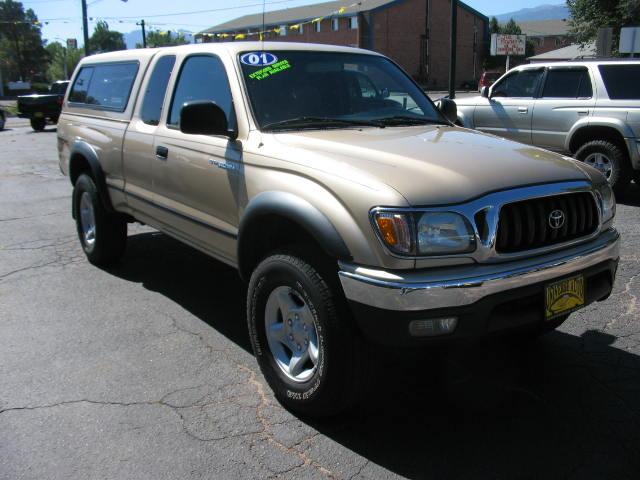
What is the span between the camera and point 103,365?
3.92 metres

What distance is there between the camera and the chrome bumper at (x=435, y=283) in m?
2.66

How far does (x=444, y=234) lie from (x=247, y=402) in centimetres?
152

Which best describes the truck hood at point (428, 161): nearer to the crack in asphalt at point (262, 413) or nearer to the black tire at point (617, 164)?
the crack in asphalt at point (262, 413)

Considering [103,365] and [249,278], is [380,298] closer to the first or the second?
[249,278]

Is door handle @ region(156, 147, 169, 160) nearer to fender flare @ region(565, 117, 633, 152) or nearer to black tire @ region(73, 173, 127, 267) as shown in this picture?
black tire @ region(73, 173, 127, 267)

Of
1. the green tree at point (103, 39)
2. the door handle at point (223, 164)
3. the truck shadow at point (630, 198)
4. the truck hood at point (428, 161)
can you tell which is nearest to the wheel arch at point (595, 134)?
the truck shadow at point (630, 198)

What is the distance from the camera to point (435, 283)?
2666mm

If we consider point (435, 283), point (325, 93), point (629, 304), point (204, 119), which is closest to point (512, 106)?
point (629, 304)

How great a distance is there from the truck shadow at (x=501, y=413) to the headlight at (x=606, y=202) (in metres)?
0.98

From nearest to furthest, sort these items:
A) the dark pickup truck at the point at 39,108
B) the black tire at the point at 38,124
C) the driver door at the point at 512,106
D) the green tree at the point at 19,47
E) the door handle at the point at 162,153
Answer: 1. the door handle at the point at 162,153
2. the driver door at the point at 512,106
3. the dark pickup truck at the point at 39,108
4. the black tire at the point at 38,124
5. the green tree at the point at 19,47

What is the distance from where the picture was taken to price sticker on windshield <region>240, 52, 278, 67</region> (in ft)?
13.1

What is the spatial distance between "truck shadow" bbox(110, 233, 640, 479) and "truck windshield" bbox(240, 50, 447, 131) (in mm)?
1561

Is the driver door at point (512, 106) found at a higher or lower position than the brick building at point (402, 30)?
lower

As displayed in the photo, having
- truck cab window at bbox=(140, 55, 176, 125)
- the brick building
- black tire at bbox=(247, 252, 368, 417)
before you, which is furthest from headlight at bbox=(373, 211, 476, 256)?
the brick building
